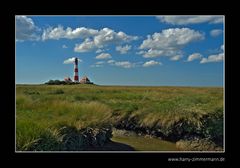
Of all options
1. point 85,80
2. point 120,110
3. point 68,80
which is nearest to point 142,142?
point 120,110

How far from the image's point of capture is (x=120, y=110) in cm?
647

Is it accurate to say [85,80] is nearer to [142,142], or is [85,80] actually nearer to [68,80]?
[68,80]

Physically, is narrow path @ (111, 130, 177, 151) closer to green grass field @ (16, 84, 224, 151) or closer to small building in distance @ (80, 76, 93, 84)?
green grass field @ (16, 84, 224, 151)

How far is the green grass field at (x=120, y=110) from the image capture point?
625cm

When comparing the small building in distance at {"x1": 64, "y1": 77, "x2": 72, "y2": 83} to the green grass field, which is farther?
the small building in distance at {"x1": 64, "y1": 77, "x2": 72, "y2": 83}

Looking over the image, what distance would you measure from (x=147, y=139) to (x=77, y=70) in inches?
55.3

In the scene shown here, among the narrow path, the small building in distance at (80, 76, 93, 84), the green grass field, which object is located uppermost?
the small building in distance at (80, 76, 93, 84)

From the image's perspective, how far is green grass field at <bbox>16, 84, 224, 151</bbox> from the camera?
6.25 metres

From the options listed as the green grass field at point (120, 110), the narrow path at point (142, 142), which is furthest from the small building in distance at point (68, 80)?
the narrow path at point (142, 142)

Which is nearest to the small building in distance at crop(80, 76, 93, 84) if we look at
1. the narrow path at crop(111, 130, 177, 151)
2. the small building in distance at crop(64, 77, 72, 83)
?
the small building in distance at crop(64, 77, 72, 83)

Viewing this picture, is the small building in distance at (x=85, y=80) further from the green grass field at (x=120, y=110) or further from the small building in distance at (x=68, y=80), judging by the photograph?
the small building in distance at (x=68, y=80)

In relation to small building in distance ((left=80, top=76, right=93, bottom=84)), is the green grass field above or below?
below

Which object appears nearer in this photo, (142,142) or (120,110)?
(142,142)

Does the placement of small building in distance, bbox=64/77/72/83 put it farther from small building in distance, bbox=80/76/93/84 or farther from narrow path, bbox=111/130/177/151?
narrow path, bbox=111/130/177/151
